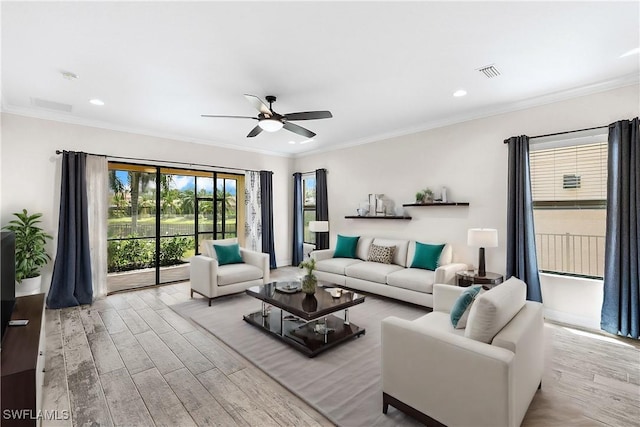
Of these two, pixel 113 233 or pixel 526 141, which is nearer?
pixel 526 141

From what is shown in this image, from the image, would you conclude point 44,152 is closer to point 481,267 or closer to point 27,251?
point 27,251

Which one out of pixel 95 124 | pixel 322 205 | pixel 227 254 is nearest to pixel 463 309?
pixel 227 254

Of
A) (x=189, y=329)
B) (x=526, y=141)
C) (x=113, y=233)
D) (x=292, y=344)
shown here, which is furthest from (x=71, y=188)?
(x=526, y=141)

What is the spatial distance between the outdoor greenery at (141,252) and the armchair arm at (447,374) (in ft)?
16.1

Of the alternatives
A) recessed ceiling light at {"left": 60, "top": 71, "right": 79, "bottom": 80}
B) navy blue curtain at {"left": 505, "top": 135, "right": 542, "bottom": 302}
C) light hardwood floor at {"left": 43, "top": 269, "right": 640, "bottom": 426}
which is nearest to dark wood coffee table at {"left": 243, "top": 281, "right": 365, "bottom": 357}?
light hardwood floor at {"left": 43, "top": 269, "right": 640, "bottom": 426}

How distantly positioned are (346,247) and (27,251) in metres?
4.64

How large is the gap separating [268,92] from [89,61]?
5.61 ft

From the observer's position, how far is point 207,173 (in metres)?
6.15

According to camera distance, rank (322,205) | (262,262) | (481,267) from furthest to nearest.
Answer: (322,205) → (262,262) → (481,267)

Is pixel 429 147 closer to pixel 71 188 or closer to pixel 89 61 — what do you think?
pixel 89 61

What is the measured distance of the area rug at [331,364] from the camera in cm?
211

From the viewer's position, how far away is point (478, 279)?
12.3ft

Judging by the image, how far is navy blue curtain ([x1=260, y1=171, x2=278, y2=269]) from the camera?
22.3 ft

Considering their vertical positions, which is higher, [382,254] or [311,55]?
[311,55]
